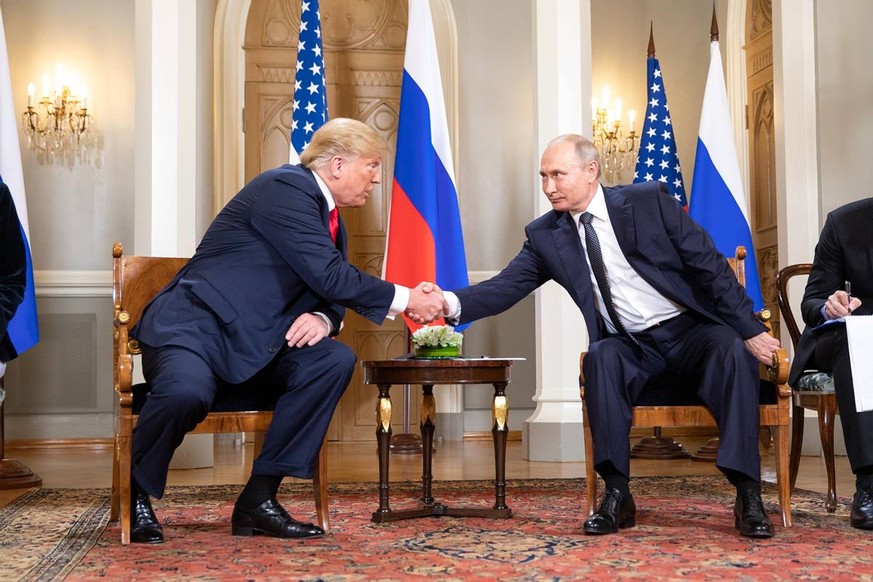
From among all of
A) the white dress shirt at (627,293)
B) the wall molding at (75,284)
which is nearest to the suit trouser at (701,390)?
the white dress shirt at (627,293)

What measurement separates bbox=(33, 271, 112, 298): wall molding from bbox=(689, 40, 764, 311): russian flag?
3590mm

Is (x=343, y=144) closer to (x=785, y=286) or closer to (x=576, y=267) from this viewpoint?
(x=576, y=267)

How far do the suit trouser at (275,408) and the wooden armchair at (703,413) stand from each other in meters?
0.77

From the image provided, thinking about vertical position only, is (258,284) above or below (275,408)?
above

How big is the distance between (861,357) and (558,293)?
239 centimetres

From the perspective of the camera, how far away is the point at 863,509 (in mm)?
2984

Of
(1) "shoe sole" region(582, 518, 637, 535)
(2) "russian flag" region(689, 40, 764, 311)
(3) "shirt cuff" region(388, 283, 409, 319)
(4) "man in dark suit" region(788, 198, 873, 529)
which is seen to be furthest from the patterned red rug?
(2) "russian flag" region(689, 40, 764, 311)

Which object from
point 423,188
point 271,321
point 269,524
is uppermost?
point 423,188

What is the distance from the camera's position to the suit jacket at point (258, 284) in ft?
9.81

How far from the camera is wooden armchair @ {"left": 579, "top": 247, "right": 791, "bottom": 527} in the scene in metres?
3.04

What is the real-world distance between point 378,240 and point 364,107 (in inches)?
35.5

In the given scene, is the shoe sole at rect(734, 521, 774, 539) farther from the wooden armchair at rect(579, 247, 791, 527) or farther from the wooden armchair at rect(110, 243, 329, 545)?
the wooden armchair at rect(110, 243, 329, 545)

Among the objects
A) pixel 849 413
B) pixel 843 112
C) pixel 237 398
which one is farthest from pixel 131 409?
pixel 843 112

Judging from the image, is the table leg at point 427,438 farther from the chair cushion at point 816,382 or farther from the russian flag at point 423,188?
the russian flag at point 423,188
